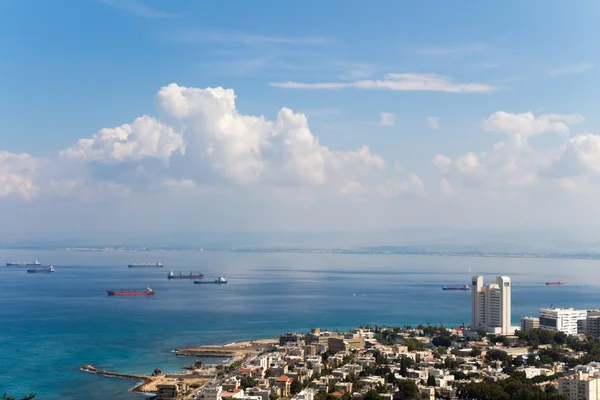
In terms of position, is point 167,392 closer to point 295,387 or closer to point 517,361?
point 295,387

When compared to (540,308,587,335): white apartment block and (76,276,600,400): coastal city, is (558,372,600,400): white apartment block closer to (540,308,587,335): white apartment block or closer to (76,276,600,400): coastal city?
(76,276,600,400): coastal city

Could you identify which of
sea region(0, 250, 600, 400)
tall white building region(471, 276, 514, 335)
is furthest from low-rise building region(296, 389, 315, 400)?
tall white building region(471, 276, 514, 335)

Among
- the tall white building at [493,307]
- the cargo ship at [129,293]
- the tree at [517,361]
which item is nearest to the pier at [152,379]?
the tree at [517,361]

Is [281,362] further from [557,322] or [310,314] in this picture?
[310,314]

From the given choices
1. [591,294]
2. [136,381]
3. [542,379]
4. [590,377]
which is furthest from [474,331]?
[591,294]

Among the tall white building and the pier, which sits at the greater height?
the tall white building

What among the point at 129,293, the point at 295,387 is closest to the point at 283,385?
the point at 295,387

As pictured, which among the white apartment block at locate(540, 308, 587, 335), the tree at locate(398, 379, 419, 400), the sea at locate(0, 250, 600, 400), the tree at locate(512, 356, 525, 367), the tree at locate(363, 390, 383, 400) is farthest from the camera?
the white apartment block at locate(540, 308, 587, 335)
